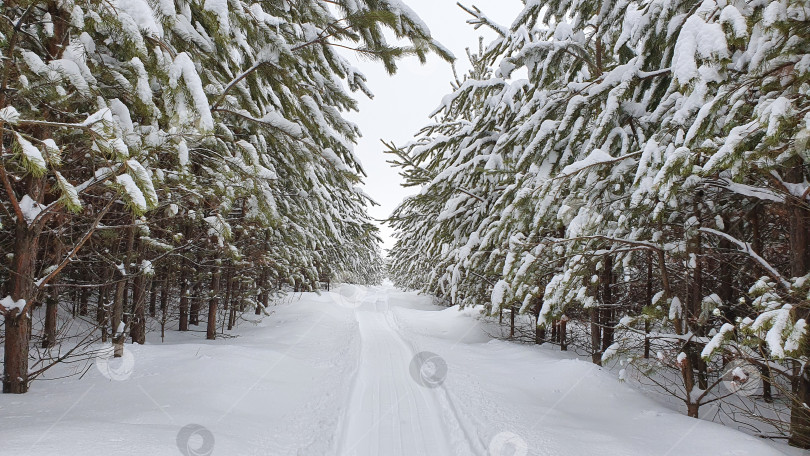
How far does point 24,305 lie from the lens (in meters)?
3.50

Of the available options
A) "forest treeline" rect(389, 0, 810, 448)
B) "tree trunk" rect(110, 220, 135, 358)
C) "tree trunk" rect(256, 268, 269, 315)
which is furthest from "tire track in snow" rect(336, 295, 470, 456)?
"tree trunk" rect(256, 268, 269, 315)

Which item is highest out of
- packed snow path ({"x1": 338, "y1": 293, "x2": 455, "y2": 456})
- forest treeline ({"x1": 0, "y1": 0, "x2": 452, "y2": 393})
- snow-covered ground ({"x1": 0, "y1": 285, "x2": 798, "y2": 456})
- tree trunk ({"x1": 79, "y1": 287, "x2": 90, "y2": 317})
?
forest treeline ({"x1": 0, "y1": 0, "x2": 452, "y2": 393})

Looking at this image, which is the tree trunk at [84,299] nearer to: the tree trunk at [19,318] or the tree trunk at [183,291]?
the tree trunk at [183,291]

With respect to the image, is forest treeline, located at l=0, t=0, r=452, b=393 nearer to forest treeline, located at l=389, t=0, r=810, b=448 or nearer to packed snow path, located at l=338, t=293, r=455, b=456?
forest treeline, located at l=389, t=0, r=810, b=448

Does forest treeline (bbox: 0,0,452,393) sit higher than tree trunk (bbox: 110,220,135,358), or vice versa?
forest treeline (bbox: 0,0,452,393)

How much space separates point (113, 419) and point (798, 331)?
5941mm

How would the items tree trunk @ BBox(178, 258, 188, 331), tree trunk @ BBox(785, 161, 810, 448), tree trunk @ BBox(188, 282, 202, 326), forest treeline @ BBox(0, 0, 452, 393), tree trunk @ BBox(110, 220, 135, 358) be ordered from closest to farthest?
forest treeline @ BBox(0, 0, 452, 393) → tree trunk @ BBox(785, 161, 810, 448) → tree trunk @ BBox(110, 220, 135, 358) → tree trunk @ BBox(178, 258, 188, 331) → tree trunk @ BBox(188, 282, 202, 326)

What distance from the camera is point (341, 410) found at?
18.0ft

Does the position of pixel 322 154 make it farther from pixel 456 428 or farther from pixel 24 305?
pixel 456 428

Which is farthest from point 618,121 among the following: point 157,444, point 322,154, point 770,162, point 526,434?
point 157,444

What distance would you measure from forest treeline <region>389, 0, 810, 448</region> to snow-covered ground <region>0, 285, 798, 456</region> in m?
0.89

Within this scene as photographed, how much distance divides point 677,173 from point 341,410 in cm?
540

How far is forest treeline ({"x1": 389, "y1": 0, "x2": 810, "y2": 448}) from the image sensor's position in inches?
106

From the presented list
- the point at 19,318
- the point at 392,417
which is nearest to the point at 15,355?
the point at 19,318
